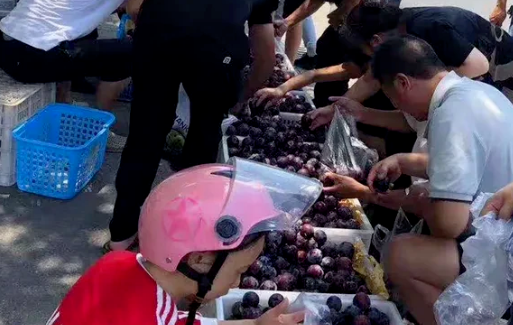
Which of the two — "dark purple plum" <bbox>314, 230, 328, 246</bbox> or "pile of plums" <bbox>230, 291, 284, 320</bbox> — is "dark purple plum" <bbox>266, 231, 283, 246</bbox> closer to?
"dark purple plum" <bbox>314, 230, 328, 246</bbox>

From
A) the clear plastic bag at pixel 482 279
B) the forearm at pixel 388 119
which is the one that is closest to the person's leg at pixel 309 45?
the forearm at pixel 388 119

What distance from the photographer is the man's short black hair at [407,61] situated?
3113mm

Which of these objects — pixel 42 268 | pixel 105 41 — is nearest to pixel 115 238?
pixel 42 268

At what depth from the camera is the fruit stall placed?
2.93 m

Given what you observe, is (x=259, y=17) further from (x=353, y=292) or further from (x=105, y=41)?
(x=353, y=292)

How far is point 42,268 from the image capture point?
3.70m

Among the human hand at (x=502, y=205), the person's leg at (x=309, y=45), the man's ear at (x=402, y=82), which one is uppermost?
the man's ear at (x=402, y=82)

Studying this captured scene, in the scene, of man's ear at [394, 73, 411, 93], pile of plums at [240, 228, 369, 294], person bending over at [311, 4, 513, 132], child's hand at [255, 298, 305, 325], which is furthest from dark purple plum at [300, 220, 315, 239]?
child's hand at [255, 298, 305, 325]

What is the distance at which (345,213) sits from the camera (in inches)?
145

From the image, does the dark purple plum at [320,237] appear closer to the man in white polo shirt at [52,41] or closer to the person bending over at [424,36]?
the person bending over at [424,36]

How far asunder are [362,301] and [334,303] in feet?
0.37

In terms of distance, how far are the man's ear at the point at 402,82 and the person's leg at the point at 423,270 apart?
25.1 inches

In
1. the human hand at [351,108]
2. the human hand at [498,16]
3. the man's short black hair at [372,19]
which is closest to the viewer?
the man's short black hair at [372,19]

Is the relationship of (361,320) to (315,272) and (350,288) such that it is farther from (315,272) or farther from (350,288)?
(315,272)
